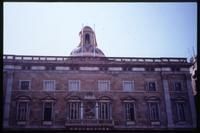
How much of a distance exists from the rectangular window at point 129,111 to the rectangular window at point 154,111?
1.99 metres

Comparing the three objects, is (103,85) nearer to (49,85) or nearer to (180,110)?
(49,85)

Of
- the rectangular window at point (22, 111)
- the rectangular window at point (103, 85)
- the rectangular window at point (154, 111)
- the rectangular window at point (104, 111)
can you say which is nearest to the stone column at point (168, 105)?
the rectangular window at point (154, 111)

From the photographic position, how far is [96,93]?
26.3 metres

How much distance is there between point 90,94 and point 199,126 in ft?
75.3

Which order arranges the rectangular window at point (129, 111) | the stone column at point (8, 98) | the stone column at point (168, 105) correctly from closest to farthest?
the stone column at point (8, 98), the stone column at point (168, 105), the rectangular window at point (129, 111)

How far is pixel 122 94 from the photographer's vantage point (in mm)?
26500

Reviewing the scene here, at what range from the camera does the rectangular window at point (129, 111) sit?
25667 millimetres

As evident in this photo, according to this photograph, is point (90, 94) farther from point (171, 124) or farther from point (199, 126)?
point (199, 126)

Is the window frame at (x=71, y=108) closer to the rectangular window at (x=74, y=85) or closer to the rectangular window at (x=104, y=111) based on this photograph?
the rectangular window at (x=74, y=85)

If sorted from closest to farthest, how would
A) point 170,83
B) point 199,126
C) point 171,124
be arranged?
1. point 199,126
2. point 171,124
3. point 170,83

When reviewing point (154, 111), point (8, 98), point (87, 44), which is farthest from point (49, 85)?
point (87, 44)

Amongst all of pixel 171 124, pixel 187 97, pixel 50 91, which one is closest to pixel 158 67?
pixel 187 97

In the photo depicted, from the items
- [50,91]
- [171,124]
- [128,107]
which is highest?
[50,91]

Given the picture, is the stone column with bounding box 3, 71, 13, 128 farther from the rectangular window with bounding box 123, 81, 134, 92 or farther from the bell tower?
the bell tower
